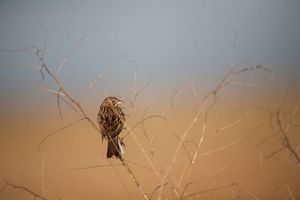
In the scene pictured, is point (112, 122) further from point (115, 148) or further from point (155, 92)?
point (155, 92)

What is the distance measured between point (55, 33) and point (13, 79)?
0.33m

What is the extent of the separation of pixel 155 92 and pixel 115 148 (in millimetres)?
335

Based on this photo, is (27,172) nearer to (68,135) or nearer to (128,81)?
(68,135)

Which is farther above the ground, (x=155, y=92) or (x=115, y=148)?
(x=155, y=92)

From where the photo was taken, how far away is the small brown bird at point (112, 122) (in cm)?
185

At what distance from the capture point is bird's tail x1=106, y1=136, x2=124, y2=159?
191cm

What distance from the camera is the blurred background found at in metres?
1.90

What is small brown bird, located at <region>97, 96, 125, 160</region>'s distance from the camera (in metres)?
1.85

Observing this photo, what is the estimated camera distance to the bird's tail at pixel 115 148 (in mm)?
1907

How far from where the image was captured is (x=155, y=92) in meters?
2.02

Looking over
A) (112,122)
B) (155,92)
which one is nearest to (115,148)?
(112,122)

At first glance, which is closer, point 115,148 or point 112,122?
point 112,122

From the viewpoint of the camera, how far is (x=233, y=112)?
194cm

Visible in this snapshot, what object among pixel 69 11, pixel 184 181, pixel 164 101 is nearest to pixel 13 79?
pixel 69 11
